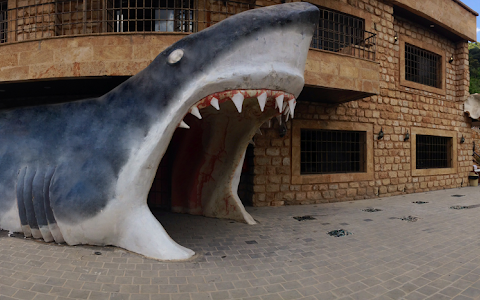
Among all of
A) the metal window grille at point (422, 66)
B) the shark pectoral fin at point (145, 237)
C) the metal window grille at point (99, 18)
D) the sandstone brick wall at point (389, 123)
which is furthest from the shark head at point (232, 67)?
the metal window grille at point (422, 66)

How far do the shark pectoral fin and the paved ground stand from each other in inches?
3.5

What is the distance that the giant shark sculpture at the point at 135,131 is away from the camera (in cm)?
280

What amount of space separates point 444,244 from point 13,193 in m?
5.74

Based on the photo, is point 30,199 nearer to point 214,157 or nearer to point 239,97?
point 214,157

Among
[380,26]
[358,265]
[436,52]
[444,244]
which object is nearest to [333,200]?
[444,244]

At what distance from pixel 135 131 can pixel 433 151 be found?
11.6 m

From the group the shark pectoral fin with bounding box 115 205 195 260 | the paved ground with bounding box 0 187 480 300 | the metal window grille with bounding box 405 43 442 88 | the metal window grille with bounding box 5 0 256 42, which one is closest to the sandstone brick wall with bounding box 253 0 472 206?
the metal window grille with bounding box 405 43 442 88

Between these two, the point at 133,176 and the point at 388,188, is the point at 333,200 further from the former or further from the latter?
the point at 133,176

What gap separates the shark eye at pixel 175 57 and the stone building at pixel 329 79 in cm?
160

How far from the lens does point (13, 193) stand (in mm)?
3232

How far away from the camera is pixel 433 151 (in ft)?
35.1

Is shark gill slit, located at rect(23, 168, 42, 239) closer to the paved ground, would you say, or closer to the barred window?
the paved ground

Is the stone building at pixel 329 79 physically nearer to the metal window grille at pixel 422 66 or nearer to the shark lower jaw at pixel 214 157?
the metal window grille at pixel 422 66

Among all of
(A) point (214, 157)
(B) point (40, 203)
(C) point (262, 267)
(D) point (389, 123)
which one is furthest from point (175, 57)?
(D) point (389, 123)
